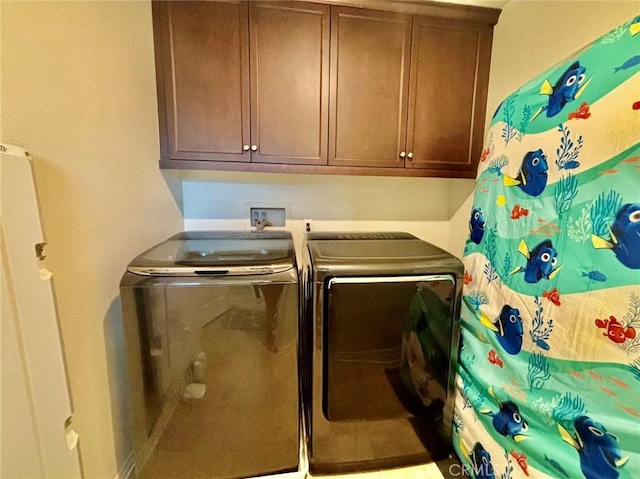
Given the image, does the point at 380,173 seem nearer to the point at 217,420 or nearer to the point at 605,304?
the point at 605,304

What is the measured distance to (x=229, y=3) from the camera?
1.36m

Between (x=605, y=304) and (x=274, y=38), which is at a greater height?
(x=274, y=38)

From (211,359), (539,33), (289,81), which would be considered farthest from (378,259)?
(539,33)

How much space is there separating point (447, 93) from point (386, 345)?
133 cm

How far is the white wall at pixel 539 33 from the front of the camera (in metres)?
1.03

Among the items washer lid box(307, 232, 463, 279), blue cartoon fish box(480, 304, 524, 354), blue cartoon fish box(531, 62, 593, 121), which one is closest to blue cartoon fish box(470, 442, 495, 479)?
blue cartoon fish box(480, 304, 524, 354)

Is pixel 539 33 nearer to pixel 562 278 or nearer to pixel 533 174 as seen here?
pixel 533 174

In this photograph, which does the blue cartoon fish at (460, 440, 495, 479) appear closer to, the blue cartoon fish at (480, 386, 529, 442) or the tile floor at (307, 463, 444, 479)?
the blue cartoon fish at (480, 386, 529, 442)

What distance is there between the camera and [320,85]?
1474 millimetres

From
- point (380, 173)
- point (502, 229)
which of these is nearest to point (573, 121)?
point (502, 229)

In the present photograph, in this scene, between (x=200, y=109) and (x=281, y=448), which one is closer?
(x=281, y=448)

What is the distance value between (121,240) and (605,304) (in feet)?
5.21

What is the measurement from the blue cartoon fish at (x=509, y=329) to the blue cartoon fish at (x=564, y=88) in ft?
2.07

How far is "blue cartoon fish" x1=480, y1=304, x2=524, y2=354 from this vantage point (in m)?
0.95
